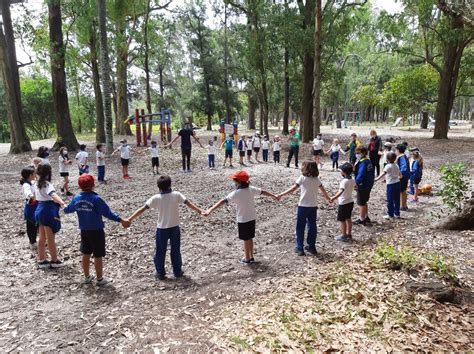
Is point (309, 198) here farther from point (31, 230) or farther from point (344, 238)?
point (31, 230)

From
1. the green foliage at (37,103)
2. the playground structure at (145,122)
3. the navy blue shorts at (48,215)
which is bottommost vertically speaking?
the navy blue shorts at (48,215)

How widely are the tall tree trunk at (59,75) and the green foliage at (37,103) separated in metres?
22.6

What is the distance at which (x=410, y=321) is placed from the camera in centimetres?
449

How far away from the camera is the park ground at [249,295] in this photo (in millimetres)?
4258

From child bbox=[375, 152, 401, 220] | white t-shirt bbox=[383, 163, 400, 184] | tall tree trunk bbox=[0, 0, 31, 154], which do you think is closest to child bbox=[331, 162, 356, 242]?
child bbox=[375, 152, 401, 220]

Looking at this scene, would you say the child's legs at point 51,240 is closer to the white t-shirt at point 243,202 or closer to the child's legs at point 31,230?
the child's legs at point 31,230

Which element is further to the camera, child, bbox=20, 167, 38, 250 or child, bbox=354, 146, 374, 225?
child, bbox=354, 146, 374, 225

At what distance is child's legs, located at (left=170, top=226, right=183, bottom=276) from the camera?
5688 millimetres

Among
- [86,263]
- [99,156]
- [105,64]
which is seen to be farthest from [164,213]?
[105,64]

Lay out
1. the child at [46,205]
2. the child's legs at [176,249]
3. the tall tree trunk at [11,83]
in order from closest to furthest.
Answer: the child's legs at [176,249], the child at [46,205], the tall tree trunk at [11,83]

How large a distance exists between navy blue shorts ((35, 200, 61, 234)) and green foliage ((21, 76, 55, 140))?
40.8m

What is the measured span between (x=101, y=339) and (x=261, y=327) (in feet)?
6.47

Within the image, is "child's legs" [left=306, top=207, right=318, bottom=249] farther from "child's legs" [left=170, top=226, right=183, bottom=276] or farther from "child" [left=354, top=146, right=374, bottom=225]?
"child's legs" [left=170, top=226, right=183, bottom=276]

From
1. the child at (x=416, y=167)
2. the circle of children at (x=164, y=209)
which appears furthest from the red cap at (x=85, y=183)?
the child at (x=416, y=167)
